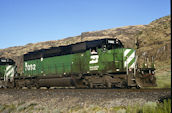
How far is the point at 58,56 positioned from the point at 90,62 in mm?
3693

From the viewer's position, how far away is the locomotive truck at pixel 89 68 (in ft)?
43.4

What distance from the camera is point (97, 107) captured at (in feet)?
25.1

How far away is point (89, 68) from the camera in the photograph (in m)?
15.0

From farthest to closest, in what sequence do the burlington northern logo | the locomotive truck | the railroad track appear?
1. the burlington northern logo
2. the locomotive truck
3. the railroad track

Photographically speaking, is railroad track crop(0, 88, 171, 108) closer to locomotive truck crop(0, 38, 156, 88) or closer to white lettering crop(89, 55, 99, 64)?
locomotive truck crop(0, 38, 156, 88)

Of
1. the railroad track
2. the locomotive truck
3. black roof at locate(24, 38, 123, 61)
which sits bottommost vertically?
the railroad track

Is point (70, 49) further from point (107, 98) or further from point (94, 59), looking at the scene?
point (107, 98)

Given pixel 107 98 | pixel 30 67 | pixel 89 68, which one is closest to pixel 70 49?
pixel 89 68

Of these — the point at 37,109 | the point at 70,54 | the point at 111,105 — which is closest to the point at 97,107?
the point at 111,105

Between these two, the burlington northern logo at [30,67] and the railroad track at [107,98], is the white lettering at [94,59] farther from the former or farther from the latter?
the burlington northern logo at [30,67]

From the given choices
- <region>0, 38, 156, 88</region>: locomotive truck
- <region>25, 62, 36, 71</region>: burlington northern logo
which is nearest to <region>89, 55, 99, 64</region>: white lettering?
<region>0, 38, 156, 88</region>: locomotive truck

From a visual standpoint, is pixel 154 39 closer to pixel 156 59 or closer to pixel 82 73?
pixel 156 59

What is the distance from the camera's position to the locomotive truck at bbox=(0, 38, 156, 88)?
13.2 metres

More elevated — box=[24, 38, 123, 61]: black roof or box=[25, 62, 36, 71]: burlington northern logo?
box=[24, 38, 123, 61]: black roof
